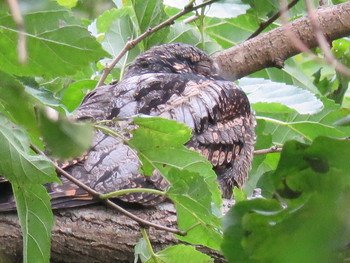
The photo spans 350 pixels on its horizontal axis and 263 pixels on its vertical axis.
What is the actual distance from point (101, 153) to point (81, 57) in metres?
1.30

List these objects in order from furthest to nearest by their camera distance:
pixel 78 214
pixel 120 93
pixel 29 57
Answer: pixel 120 93 → pixel 78 214 → pixel 29 57

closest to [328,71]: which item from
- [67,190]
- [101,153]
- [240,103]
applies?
[240,103]

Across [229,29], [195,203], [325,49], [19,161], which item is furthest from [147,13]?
[325,49]

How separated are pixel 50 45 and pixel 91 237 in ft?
3.29

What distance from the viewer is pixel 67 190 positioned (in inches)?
98.7

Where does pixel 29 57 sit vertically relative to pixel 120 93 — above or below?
above

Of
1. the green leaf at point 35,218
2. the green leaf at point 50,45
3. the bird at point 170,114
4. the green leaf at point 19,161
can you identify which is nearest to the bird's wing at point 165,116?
the bird at point 170,114

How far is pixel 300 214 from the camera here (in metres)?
0.82

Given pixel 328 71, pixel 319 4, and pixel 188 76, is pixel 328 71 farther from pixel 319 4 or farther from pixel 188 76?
pixel 188 76

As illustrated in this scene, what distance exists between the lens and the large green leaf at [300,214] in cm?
77

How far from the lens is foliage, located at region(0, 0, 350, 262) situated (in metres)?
0.81

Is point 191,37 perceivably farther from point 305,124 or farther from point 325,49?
point 325,49

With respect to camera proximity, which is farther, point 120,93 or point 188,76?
point 188,76

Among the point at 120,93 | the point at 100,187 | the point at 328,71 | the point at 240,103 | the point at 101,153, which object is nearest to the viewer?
the point at 100,187
